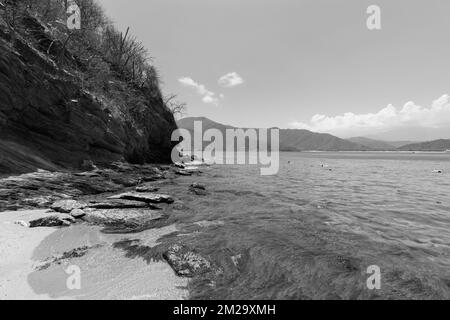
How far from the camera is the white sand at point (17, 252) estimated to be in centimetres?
586

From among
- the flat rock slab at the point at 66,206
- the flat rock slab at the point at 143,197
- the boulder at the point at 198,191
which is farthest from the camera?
the boulder at the point at 198,191

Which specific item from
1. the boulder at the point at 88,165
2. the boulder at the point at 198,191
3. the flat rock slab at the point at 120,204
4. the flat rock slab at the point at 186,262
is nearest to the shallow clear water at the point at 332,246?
the flat rock slab at the point at 186,262

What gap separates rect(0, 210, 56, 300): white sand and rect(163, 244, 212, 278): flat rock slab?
10.9ft

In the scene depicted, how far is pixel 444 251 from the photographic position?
938 cm

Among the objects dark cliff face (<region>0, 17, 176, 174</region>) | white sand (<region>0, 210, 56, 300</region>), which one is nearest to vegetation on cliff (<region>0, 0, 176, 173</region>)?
dark cliff face (<region>0, 17, 176, 174</region>)

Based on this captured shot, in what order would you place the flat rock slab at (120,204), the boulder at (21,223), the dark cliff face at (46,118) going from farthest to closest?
the dark cliff face at (46,118) → the flat rock slab at (120,204) → the boulder at (21,223)

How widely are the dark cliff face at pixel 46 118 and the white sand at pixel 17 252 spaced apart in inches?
258

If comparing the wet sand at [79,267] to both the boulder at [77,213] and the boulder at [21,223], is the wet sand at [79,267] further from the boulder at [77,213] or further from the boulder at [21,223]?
the boulder at [77,213]

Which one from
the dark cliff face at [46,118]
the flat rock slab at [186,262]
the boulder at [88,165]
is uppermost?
the dark cliff face at [46,118]

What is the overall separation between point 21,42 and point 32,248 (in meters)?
19.7

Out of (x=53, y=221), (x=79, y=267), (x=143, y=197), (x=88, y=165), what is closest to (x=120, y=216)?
(x=53, y=221)

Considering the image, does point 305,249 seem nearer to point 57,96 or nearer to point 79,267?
point 79,267

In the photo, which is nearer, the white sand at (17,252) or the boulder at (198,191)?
the white sand at (17,252)
